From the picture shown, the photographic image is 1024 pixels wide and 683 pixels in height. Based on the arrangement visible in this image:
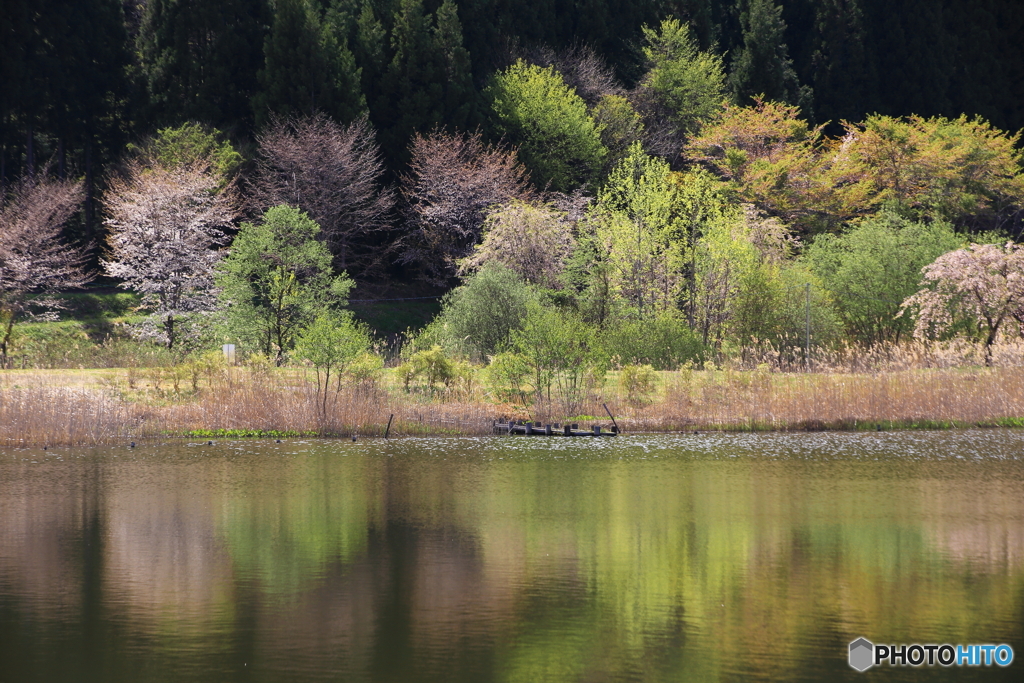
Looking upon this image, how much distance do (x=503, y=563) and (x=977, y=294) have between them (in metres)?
30.1

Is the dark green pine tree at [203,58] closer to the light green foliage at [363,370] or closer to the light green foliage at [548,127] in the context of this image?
the light green foliage at [548,127]

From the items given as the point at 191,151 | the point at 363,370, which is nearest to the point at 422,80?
the point at 191,151

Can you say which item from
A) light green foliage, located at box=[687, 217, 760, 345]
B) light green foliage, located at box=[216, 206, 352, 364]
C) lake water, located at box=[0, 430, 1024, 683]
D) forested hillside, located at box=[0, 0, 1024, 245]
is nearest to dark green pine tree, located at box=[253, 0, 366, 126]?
forested hillside, located at box=[0, 0, 1024, 245]

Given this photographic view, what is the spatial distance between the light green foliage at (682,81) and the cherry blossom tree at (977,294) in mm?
30548

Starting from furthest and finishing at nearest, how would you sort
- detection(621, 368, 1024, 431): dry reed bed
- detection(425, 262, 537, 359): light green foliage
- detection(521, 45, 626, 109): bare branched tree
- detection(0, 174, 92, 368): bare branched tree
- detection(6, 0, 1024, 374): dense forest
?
detection(521, 45, 626, 109): bare branched tree, detection(0, 174, 92, 368): bare branched tree, detection(6, 0, 1024, 374): dense forest, detection(425, 262, 537, 359): light green foliage, detection(621, 368, 1024, 431): dry reed bed

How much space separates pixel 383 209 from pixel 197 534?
44552 mm

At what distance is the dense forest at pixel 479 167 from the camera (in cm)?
4666

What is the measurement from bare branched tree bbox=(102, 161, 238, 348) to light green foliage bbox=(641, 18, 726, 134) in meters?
30.9

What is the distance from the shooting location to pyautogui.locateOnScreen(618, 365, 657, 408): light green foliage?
112ft

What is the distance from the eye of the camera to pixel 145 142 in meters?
61.5

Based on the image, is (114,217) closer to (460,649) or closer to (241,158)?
(241,158)

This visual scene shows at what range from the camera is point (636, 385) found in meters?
34.4

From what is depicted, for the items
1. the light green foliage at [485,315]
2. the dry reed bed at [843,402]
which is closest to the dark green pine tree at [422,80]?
the light green foliage at [485,315]

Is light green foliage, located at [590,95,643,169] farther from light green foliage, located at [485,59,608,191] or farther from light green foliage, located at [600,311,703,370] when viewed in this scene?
light green foliage, located at [600,311,703,370]
